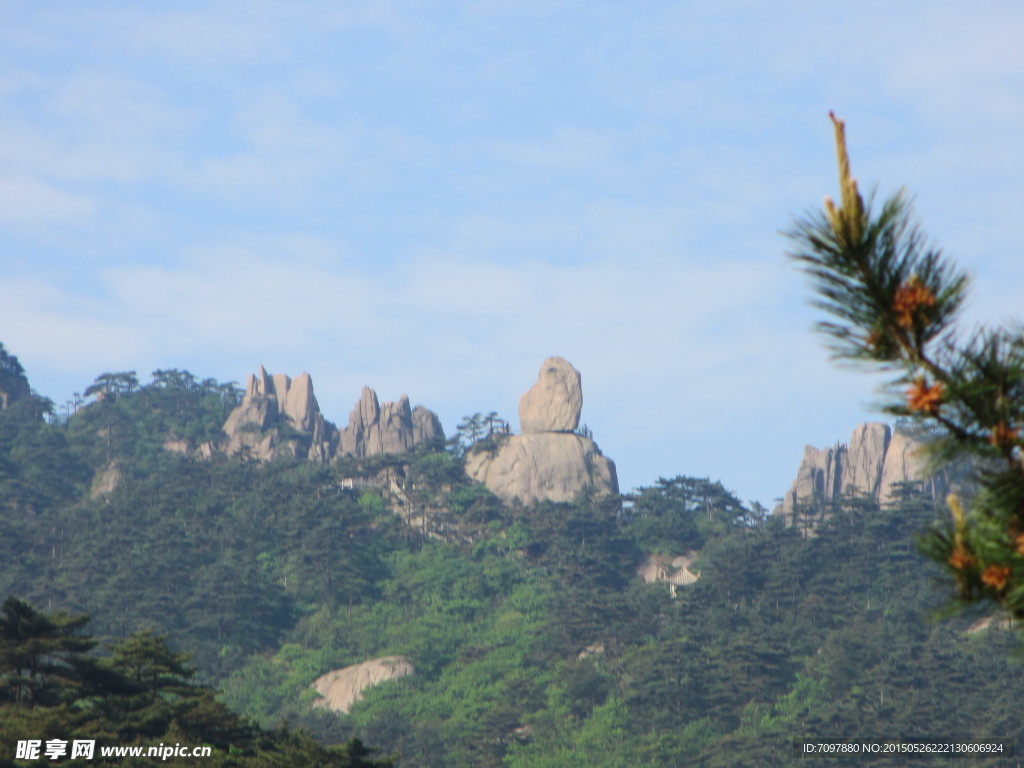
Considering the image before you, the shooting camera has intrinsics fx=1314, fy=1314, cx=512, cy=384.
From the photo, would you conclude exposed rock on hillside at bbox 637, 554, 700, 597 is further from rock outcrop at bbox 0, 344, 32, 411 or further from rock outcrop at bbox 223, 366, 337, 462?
rock outcrop at bbox 0, 344, 32, 411

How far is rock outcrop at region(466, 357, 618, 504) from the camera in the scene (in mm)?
63531

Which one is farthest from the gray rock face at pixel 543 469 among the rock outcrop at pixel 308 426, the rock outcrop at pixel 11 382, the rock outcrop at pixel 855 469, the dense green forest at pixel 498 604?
the rock outcrop at pixel 11 382

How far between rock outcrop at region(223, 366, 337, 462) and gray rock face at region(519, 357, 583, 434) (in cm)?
1279

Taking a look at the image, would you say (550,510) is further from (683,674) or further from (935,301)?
(935,301)

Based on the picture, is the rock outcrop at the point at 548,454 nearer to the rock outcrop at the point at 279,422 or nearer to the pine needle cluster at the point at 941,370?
the rock outcrop at the point at 279,422

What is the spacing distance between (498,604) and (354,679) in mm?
8515

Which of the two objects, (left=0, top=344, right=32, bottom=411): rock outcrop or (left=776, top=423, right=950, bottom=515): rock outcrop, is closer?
(left=776, top=423, right=950, bottom=515): rock outcrop

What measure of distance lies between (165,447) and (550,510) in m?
26.7

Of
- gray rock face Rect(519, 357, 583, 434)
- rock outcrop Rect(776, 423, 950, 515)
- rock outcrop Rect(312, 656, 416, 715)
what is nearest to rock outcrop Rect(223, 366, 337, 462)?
gray rock face Rect(519, 357, 583, 434)

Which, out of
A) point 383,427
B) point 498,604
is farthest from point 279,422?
point 498,604

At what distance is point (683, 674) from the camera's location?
45219 millimetres

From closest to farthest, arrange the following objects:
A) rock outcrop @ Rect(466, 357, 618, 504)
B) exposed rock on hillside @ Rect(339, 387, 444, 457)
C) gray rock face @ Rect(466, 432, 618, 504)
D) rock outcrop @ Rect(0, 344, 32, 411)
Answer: gray rock face @ Rect(466, 432, 618, 504) < rock outcrop @ Rect(466, 357, 618, 504) < exposed rock on hillside @ Rect(339, 387, 444, 457) < rock outcrop @ Rect(0, 344, 32, 411)

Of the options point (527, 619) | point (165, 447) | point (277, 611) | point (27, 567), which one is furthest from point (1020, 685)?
point (165, 447)

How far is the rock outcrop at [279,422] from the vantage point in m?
71.4
